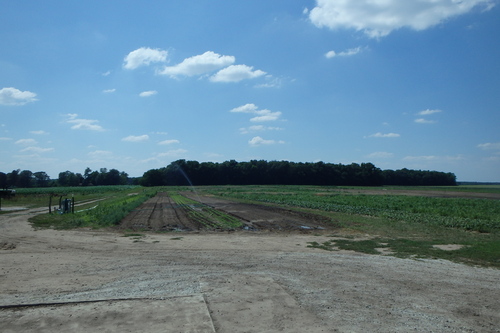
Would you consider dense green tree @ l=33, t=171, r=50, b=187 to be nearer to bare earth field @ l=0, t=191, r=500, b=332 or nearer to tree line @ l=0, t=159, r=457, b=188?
tree line @ l=0, t=159, r=457, b=188

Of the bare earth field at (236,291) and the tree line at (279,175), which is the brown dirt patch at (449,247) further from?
the tree line at (279,175)

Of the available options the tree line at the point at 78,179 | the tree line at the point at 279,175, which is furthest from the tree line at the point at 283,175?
the tree line at the point at 78,179

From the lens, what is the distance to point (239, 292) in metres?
8.19

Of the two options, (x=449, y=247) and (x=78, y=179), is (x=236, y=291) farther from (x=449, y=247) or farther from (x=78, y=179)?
(x=78, y=179)

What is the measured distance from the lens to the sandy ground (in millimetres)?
6566

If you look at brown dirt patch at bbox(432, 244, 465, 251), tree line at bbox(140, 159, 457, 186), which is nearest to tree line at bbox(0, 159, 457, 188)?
tree line at bbox(140, 159, 457, 186)

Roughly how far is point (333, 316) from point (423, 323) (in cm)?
155

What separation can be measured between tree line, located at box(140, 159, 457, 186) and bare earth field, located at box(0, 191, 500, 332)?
129653 mm

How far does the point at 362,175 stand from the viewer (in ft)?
455

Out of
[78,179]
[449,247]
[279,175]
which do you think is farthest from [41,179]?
[449,247]

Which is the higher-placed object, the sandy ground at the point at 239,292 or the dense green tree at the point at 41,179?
the dense green tree at the point at 41,179

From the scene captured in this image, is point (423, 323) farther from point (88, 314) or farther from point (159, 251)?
point (159, 251)

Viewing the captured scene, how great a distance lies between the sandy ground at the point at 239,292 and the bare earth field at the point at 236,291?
0.02 metres

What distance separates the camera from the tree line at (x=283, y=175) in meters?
139
